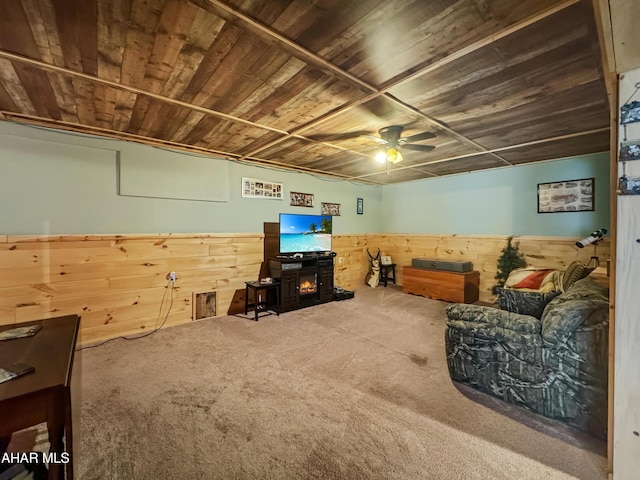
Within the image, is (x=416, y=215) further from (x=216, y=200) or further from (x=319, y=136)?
(x=216, y=200)

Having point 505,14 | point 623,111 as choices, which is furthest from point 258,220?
point 623,111

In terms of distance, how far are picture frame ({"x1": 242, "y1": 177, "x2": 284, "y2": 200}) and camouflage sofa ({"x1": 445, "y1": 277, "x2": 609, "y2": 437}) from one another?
10.8 feet

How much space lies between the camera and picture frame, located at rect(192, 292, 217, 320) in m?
3.78

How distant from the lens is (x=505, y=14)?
4.50 ft

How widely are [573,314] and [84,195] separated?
448 cm

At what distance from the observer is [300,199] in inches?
196

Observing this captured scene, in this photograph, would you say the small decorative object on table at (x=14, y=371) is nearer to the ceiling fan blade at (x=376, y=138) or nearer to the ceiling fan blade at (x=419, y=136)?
the ceiling fan blade at (x=376, y=138)

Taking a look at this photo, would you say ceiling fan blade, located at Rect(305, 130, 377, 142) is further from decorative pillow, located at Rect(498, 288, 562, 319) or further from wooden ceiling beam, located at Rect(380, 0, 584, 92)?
decorative pillow, located at Rect(498, 288, 562, 319)

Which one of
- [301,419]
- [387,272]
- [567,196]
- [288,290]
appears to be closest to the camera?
[301,419]

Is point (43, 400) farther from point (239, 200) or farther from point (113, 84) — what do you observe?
point (239, 200)

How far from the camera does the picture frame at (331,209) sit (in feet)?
17.5

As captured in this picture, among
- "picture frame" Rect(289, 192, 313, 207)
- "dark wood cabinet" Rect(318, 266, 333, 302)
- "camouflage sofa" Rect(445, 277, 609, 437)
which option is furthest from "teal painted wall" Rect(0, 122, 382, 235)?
"camouflage sofa" Rect(445, 277, 609, 437)

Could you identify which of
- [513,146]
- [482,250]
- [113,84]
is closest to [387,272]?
[482,250]

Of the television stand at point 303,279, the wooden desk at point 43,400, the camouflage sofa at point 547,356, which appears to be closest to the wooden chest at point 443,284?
the television stand at point 303,279
